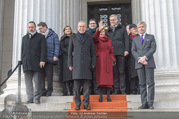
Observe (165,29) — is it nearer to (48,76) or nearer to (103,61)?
(103,61)

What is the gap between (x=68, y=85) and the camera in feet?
25.0

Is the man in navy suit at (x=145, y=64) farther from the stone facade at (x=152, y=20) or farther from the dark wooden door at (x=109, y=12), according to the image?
the dark wooden door at (x=109, y=12)

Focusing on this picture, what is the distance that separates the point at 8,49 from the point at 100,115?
25.8 feet

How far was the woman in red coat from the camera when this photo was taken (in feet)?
21.1

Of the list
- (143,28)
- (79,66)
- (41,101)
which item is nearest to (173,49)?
(143,28)

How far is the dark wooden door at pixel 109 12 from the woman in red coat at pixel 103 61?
16.9 ft

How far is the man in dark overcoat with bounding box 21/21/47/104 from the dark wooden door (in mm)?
5365

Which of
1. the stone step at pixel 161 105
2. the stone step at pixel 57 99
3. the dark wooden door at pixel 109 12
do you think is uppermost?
the dark wooden door at pixel 109 12

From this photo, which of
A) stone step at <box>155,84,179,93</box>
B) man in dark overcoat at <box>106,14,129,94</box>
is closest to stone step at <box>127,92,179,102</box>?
stone step at <box>155,84,179,93</box>

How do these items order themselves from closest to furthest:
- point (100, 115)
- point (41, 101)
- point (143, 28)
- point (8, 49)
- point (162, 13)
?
point (100, 115) → point (143, 28) → point (41, 101) → point (162, 13) → point (8, 49)

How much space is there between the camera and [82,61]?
609 cm

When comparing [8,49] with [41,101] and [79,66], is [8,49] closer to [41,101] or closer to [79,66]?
[41,101]

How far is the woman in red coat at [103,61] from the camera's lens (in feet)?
21.1

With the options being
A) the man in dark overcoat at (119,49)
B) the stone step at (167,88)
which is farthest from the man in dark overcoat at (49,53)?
the stone step at (167,88)
